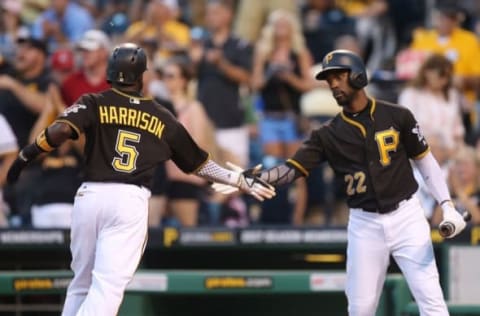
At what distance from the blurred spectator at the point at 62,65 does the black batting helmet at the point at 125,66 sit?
3.72 metres

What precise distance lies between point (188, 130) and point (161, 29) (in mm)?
2175

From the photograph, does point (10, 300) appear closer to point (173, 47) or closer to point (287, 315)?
point (287, 315)

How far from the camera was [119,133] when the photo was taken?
6.97 m

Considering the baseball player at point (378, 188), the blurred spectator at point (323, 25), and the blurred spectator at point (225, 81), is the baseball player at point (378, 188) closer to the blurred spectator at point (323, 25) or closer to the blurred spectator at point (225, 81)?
the blurred spectator at point (225, 81)

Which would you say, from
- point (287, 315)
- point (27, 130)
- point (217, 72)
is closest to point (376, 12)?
point (217, 72)

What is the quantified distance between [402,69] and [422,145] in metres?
4.60

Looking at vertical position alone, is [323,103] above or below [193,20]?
below

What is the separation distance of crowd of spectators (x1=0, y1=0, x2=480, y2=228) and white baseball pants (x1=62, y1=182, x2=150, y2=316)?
100 inches

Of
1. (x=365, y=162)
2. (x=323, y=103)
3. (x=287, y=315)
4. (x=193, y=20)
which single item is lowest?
(x=287, y=315)

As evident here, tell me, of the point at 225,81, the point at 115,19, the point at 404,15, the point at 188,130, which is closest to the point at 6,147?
the point at 188,130

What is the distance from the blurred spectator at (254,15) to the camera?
41.8 feet

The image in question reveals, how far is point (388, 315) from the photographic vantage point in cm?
842

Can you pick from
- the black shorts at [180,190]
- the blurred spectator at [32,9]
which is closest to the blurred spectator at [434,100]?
the black shorts at [180,190]

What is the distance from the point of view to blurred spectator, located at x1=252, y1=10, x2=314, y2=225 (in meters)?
11.3
